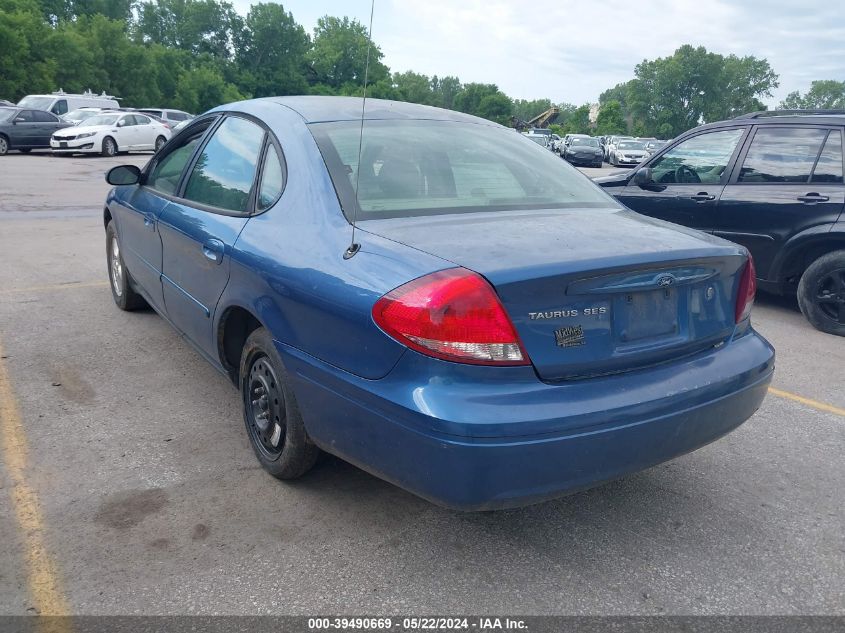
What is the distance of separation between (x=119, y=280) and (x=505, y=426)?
14.1ft

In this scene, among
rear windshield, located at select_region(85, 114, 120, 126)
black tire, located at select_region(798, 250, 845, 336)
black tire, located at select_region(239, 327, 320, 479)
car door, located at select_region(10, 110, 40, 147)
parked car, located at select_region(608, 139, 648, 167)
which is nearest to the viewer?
black tire, located at select_region(239, 327, 320, 479)

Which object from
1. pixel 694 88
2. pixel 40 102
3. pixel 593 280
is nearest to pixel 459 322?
pixel 593 280

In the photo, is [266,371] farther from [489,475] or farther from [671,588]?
[671,588]

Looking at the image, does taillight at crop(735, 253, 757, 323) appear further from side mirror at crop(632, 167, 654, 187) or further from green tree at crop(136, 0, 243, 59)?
green tree at crop(136, 0, 243, 59)

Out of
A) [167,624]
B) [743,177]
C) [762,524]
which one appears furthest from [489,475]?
[743,177]

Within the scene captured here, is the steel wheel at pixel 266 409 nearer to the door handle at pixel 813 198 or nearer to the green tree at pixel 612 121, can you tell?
the door handle at pixel 813 198

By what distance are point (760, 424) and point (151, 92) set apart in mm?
52587

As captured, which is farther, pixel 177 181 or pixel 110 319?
pixel 110 319

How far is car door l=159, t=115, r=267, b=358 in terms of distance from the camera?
339 centimetres

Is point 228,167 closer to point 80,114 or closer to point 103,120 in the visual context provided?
point 103,120

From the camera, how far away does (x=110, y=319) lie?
552 cm

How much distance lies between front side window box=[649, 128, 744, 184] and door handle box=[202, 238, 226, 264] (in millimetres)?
4926

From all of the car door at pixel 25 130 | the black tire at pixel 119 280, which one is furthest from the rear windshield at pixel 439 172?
the car door at pixel 25 130

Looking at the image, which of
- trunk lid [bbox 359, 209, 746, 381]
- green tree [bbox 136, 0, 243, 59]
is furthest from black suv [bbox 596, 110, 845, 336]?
green tree [bbox 136, 0, 243, 59]
